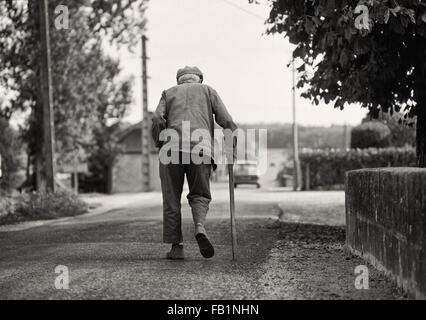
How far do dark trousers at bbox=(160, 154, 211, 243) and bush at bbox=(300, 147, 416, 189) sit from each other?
29.7 m

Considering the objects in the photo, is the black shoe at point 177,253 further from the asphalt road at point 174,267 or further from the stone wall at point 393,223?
the stone wall at point 393,223

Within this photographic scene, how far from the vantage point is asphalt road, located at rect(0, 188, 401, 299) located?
5098 mm

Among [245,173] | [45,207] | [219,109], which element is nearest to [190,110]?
[219,109]

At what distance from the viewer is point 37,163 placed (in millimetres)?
25688

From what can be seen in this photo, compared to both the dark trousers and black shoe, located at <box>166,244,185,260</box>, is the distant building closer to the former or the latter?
the dark trousers

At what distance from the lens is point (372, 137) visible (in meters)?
39.2

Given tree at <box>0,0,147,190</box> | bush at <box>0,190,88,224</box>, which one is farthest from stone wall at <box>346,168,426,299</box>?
tree at <box>0,0,147,190</box>

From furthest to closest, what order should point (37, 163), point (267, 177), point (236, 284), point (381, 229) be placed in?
point (267, 177) → point (37, 163) → point (381, 229) → point (236, 284)

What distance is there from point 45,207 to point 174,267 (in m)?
9.35

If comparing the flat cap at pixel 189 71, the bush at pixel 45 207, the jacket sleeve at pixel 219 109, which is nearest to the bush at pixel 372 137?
the bush at pixel 45 207

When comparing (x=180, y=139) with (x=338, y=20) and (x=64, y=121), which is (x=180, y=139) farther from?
(x=64, y=121)
